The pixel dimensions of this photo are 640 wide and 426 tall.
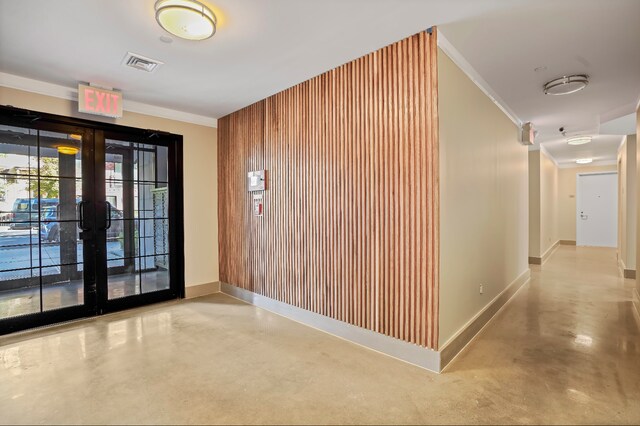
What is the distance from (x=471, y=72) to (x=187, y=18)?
114 inches

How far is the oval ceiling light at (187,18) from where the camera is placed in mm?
2355

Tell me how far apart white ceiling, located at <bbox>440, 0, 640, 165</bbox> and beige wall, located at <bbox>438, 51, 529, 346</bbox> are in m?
0.26

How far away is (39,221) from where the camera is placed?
154 inches

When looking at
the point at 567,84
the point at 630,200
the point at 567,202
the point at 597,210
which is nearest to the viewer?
the point at 567,84

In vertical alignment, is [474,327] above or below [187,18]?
below

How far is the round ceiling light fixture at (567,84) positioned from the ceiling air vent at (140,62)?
15.1ft

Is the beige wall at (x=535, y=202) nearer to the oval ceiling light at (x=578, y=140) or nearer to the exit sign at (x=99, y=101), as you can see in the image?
the oval ceiling light at (x=578, y=140)

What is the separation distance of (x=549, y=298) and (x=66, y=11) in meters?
6.83

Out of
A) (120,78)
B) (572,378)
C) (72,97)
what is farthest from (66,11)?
(572,378)

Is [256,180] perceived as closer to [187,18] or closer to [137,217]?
[137,217]

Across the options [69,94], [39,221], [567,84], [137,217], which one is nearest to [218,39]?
[69,94]

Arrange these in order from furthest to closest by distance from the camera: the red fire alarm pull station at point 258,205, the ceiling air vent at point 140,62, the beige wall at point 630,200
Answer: the beige wall at point 630,200
the red fire alarm pull station at point 258,205
the ceiling air vent at point 140,62

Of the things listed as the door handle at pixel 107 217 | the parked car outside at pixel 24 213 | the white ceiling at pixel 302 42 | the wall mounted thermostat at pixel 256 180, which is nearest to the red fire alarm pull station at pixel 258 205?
the wall mounted thermostat at pixel 256 180

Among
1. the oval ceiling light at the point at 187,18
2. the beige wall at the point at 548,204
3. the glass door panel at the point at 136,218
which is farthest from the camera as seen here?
the beige wall at the point at 548,204
